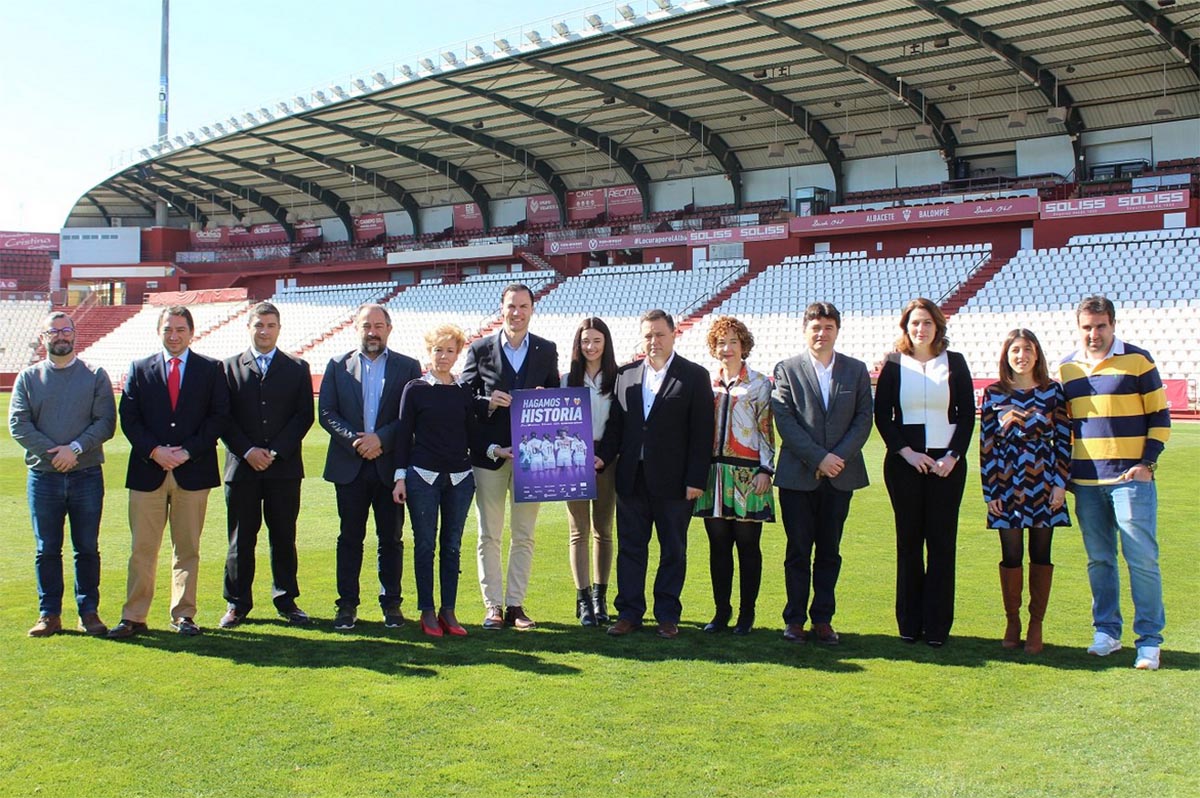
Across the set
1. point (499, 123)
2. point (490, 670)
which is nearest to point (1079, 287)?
point (499, 123)

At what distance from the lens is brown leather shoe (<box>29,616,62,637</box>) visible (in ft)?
19.7

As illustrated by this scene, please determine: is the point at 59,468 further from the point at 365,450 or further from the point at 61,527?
the point at 365,450

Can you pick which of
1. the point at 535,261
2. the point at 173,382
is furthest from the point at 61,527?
the point at 535,261

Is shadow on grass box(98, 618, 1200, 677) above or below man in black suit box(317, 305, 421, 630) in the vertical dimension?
below

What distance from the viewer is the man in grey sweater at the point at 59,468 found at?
6098 mm

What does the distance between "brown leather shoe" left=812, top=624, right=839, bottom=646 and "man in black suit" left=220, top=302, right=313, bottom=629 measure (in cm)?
312

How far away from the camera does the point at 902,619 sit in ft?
19.5

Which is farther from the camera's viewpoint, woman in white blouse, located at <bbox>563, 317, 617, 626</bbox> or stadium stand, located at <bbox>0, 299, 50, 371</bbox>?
stadium stand, located at <bbox>0, 299, 50, 371</bbox>

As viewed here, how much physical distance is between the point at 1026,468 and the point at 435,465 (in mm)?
3363

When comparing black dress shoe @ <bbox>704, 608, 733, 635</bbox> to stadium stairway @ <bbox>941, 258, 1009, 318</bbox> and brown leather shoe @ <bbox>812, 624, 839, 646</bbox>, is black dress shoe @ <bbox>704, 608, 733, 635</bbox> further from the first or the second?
stadium stairway @ <bbox>941, 258, 1009, 318</bbox>

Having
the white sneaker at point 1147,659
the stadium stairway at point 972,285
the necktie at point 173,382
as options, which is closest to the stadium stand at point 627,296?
the stadium stairway at point 972,285

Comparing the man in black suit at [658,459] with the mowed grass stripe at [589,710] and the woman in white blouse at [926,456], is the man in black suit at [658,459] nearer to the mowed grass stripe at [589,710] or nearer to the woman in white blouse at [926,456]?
the mowed grass stripe at [589,710]

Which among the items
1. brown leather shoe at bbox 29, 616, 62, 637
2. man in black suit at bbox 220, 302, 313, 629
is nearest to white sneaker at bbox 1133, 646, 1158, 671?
man in black suit at bbox 220, 302, 313, 629

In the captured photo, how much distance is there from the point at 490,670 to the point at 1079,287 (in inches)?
1065
